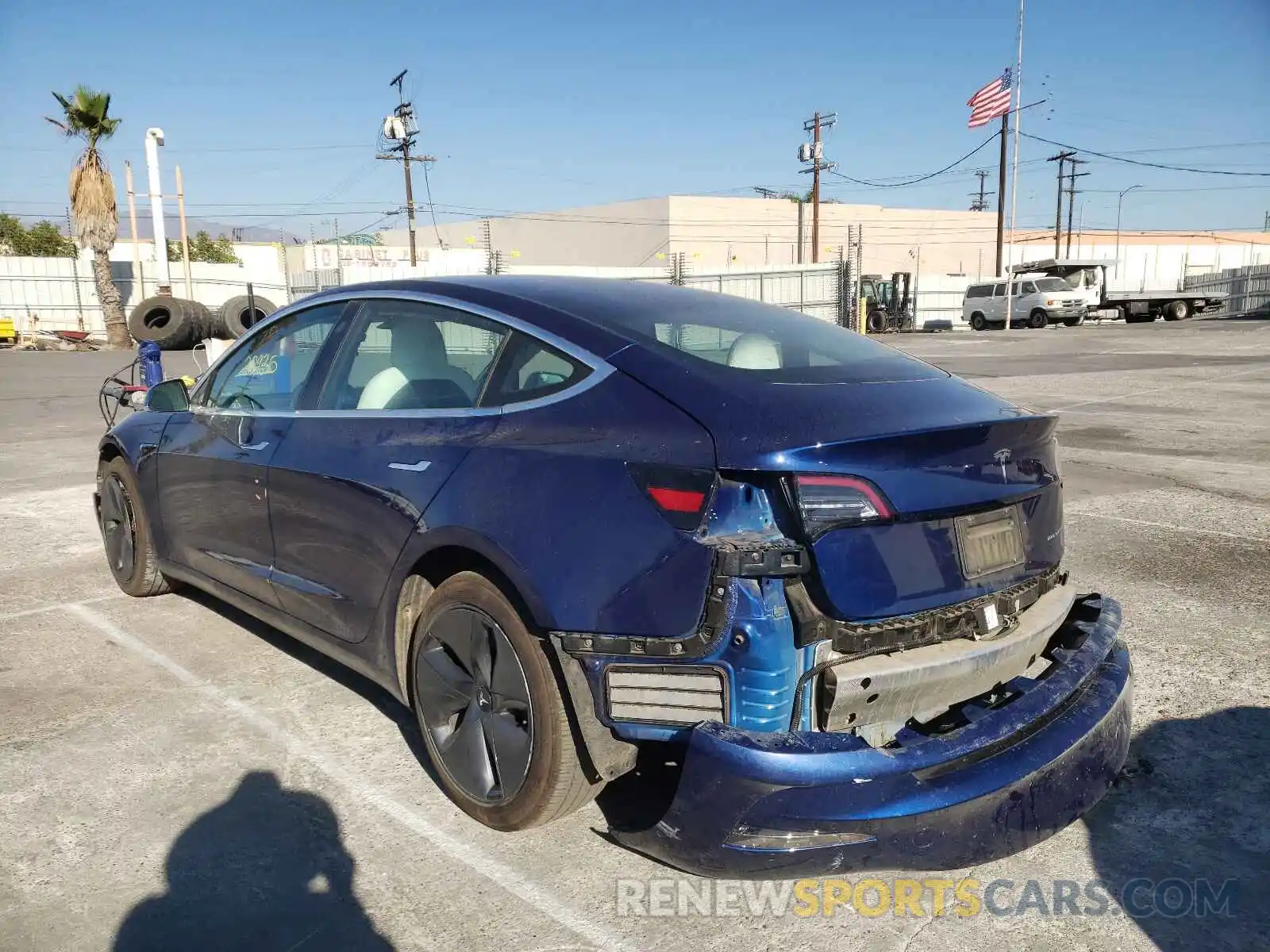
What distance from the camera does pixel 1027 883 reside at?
254cm

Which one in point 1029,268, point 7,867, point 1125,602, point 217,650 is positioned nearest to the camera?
point 7,867

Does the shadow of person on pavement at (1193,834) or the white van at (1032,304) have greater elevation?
the white van at (1032,304)

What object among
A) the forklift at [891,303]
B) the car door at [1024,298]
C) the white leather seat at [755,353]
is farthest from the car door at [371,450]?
the forklift at [891,303]

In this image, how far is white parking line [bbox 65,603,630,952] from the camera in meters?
2.38

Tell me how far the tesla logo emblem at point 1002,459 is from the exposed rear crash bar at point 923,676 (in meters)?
0.41

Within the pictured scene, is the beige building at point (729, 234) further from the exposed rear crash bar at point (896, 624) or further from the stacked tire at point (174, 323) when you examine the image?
the exposed rear crash bar at point (896, 624)

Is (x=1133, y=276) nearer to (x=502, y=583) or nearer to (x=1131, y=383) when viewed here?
(x=1131, y=383)

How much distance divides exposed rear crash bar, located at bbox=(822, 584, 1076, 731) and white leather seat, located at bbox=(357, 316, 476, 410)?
156 cm

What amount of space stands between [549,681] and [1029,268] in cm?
4180

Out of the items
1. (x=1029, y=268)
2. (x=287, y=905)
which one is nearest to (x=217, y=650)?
(x=287, y=905)

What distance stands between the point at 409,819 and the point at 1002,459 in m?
1.96

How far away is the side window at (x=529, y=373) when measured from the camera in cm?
269

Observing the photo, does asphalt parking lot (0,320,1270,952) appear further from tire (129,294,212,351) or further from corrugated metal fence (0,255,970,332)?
corrugated metal fence (0,255,970,332)

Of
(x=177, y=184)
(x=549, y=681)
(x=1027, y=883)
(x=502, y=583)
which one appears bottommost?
(x=1027, y=883)
